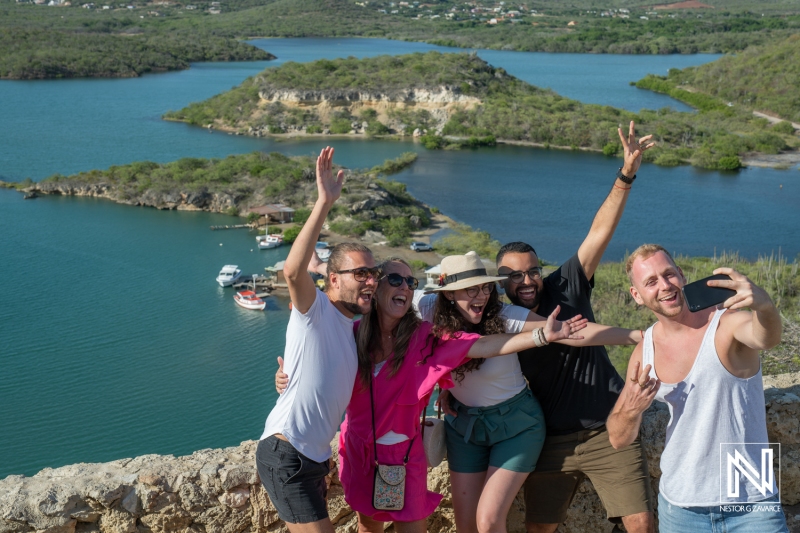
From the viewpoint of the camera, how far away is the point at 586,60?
4906 inches

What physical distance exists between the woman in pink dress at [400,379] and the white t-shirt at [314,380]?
0.15 meters

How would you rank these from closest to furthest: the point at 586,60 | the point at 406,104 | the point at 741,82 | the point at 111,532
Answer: the point at 111,532, the point at 406,104, the point at 741,82, the point at 586,60

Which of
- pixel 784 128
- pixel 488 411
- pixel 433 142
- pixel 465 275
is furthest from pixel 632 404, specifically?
pixel 784 128

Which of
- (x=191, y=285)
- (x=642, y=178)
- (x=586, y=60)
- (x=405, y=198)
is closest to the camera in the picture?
(x=191, y=285)

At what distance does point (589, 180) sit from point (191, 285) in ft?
96.9

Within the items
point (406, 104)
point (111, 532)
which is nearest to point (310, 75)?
point (406, 104)

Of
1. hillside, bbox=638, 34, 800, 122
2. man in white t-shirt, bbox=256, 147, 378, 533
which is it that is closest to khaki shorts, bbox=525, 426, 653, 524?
man in white t-shirt, bbox=256, 147, 378, 533

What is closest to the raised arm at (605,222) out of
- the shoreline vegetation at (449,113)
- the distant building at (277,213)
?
the distant building at (277,213)

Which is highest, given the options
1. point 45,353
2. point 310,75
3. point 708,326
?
point 708,326

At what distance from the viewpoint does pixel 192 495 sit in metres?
3.99

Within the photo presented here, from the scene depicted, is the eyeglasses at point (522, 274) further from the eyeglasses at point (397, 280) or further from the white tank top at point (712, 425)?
the white tank top at point (712, 425)

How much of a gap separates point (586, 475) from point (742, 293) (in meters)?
1.25

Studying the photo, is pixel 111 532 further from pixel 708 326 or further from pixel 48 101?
pixel 48 101

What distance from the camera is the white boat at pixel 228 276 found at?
34.7 m
